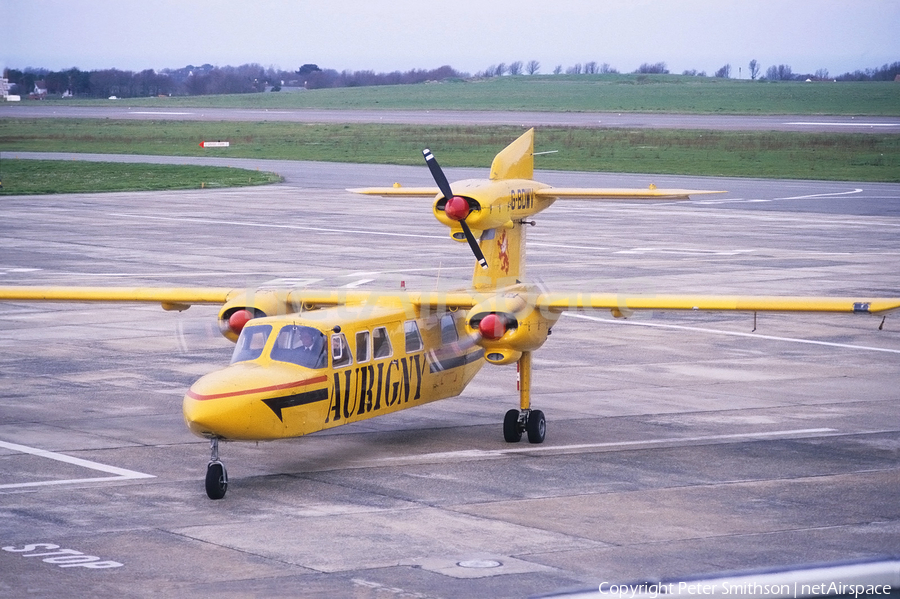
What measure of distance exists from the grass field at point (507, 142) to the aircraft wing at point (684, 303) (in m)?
56.0

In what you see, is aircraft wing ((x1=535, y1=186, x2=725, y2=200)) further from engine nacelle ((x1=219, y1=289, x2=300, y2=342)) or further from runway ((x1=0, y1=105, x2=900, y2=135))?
runway ((x1=0, y1=105, x2=900, y2=135))

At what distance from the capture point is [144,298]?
66.1ft

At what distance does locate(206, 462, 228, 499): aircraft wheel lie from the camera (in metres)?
15.6

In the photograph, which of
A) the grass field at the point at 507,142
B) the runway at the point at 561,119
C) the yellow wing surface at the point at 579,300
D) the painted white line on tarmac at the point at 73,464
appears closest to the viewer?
the painted white line on tarmac at the point at 73,464

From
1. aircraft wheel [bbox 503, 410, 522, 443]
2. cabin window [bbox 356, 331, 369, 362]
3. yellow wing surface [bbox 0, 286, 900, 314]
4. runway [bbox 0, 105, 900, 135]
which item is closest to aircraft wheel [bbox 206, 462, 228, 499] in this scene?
cabin window [bbox 356, 331, 369, 362]

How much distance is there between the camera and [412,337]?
18.7 meters

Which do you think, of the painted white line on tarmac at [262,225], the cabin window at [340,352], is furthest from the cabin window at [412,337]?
the painted white line on tarmac at [262,225]

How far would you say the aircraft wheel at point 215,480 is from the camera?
1562 centimetres

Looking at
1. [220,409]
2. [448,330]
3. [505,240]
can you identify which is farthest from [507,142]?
[220,409]

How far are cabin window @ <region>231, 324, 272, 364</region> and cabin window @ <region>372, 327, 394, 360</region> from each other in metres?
1.77

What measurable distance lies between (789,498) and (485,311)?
5294mm

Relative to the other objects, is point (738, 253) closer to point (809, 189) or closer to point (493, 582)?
point (809, 189)

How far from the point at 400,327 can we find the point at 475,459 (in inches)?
94.1

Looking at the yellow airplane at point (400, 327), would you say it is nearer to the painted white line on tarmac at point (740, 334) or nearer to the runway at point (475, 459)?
the runway at point (475, 459)
